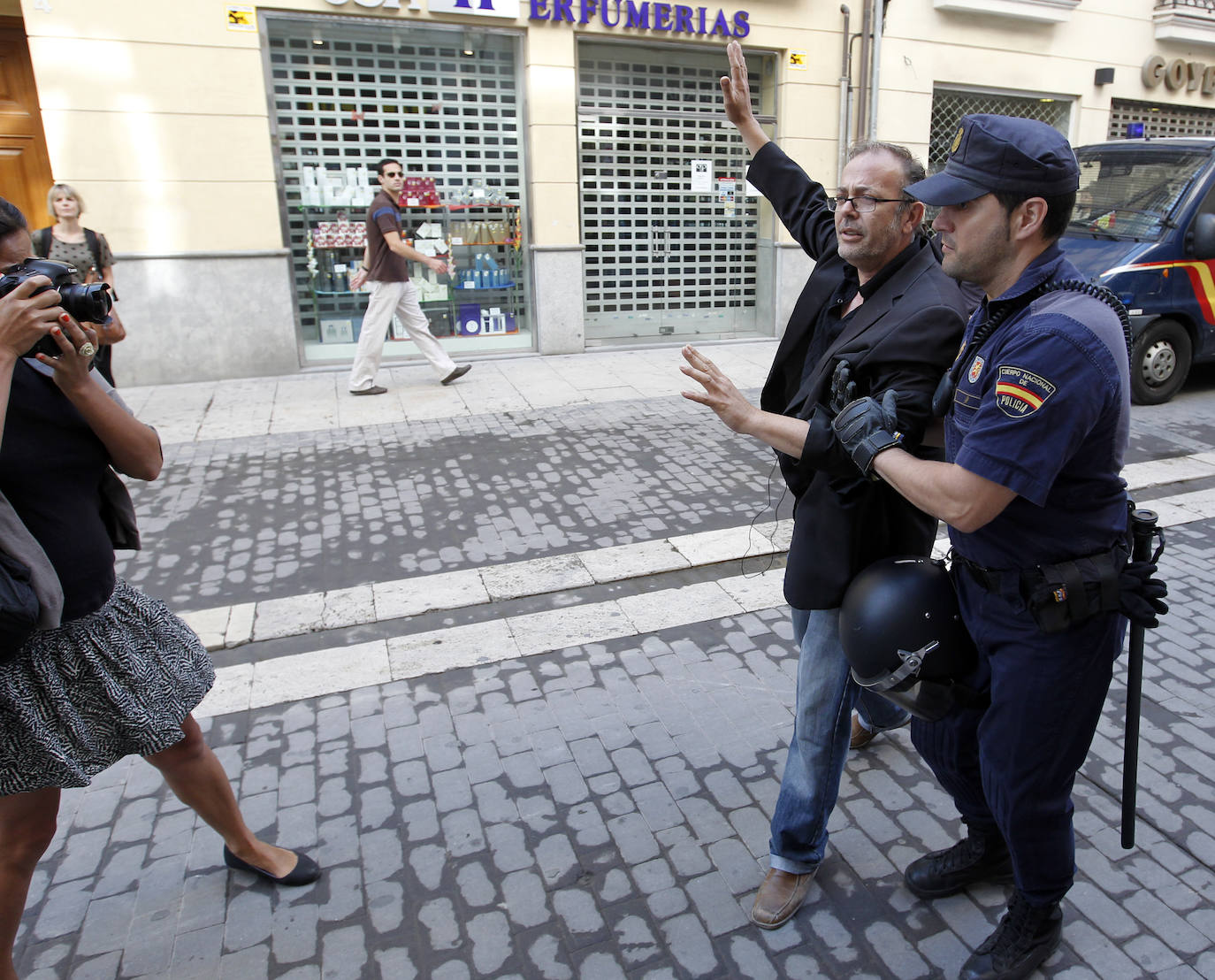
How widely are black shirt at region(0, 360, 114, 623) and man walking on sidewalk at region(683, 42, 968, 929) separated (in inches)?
56.7

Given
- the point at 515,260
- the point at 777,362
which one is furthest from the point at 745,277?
the point at 777,362

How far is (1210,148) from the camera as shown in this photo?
25.4ft

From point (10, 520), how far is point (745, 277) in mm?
10903

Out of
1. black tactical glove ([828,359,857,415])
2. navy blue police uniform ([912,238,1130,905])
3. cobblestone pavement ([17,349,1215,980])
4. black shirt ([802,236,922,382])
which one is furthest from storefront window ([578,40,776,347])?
navy blue police uniform ([912,238,1130,905])

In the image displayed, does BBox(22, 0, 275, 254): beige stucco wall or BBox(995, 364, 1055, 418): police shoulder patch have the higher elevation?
BBox(22, 0, 275, 254): beige stucco wall

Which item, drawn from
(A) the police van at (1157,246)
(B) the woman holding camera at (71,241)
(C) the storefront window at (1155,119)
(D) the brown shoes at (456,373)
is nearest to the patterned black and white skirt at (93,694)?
(B) the woman holding camera at (71,241)

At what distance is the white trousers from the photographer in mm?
8352

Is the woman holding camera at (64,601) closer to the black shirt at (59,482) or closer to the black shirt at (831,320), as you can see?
the black shirt at (59,482)

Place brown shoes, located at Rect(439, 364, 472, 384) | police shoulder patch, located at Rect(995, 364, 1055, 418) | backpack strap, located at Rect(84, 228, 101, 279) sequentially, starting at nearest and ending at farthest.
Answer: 1. police shoulder patch, located at Rect(995, 364, 1055, 418)
2. backpack strap, located at Rect(84, 228, 101, 279)
3. brown shoes, located at Rect(439, 364, 472, 384)

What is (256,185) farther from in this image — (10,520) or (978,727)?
(978,727)

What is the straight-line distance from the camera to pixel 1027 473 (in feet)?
5.82

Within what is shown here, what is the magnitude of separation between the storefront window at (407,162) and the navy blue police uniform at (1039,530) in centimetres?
903

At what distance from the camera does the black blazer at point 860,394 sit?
6.99ft

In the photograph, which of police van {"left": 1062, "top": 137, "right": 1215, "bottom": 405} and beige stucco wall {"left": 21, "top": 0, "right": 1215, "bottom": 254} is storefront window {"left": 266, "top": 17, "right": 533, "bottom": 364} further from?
police van {"left": 1062, "top": 137, "right": 1215, "bottom": 405}
